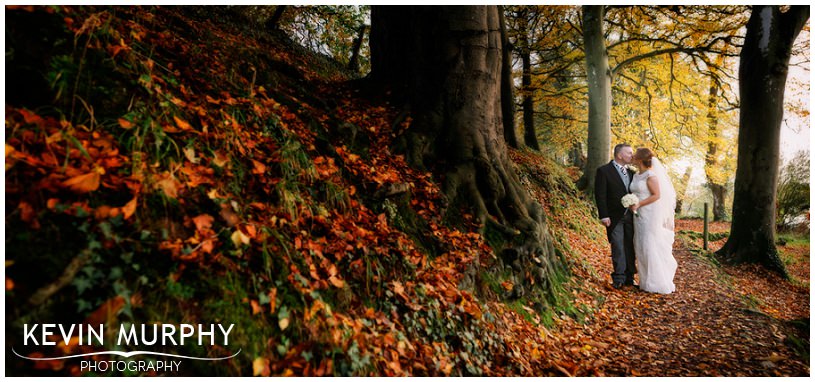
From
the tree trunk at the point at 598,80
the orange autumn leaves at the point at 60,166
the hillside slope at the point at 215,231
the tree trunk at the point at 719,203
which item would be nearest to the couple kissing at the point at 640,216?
the hillside slope at the point at 215,231

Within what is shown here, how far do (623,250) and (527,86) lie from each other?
9.19 m

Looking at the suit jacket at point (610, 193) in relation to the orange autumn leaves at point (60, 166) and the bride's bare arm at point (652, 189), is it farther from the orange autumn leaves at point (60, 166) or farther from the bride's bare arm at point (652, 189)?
the orange autumn leaves at point (60, 166)

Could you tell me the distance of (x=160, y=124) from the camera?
2615mm

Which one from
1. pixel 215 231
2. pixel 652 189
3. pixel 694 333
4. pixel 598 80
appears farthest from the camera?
pixel 598 80

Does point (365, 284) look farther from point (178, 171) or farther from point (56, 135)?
point (56, 135)

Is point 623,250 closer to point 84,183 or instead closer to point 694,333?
point 694,333

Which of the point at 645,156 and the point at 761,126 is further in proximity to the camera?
the point at 761,126

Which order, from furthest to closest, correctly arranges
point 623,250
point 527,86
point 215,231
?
point 527,86, point 623,250, point 215,231

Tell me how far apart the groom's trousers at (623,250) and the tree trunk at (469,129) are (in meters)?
1.25

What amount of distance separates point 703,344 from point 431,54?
4.87 metres

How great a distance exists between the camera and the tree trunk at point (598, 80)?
10.5m

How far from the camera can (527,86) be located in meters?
13.7

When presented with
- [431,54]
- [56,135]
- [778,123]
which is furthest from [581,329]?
[778,123]
